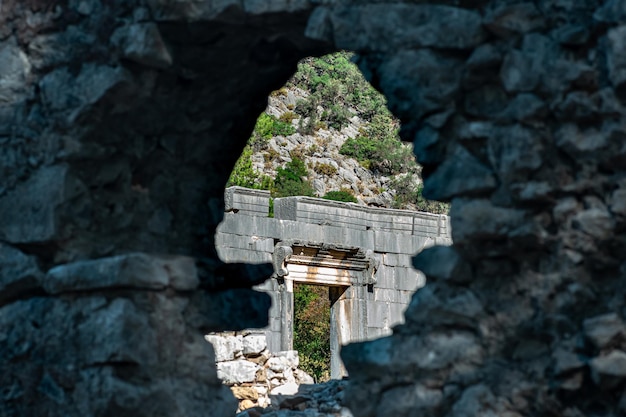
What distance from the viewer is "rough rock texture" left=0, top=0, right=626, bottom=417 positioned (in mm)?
3658

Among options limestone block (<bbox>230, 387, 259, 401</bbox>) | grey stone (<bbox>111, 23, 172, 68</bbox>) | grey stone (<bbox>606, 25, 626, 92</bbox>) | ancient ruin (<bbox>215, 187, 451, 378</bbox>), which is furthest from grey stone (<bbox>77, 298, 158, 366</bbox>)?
ancient ruin (<bbox>215, 187, 451, 378</bbox>)

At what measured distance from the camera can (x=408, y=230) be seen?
18.6 meters

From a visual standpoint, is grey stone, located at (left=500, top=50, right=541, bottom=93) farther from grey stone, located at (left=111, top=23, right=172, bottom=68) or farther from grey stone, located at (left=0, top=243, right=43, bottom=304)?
grey stone, located at (left=0, top=243, right=43, bottom=304)

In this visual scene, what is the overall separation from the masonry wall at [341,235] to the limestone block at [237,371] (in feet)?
16.5

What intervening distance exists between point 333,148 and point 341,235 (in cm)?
1986

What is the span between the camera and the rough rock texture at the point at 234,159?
12.0ft

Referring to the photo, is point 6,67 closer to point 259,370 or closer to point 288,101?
point 259,370

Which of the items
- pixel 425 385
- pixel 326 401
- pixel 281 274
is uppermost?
Result: pixel 281 274

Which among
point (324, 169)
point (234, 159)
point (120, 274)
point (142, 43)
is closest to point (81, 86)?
point (142, 43)

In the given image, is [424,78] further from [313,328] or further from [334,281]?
[313,328]

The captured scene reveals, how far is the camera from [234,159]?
5352 millimetres

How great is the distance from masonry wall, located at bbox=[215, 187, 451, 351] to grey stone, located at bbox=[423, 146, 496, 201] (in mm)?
11211

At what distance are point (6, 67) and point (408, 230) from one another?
14.3 meters

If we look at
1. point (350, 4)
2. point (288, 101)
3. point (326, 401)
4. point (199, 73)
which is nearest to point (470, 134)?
point (350, 4)
